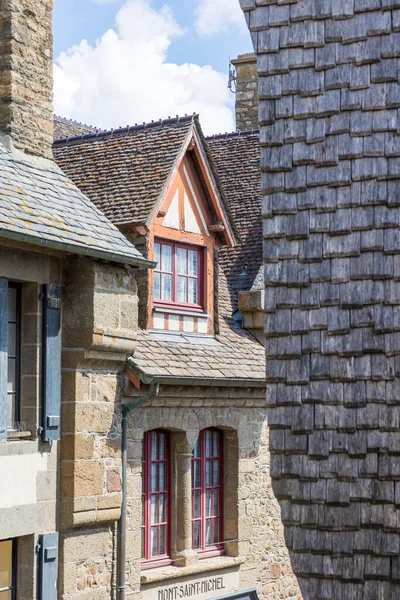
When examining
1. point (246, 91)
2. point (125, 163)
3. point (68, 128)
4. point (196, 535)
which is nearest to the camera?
point (196, 535)

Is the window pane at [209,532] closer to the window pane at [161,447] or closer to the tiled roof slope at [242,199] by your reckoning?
the window pane at [161,447]

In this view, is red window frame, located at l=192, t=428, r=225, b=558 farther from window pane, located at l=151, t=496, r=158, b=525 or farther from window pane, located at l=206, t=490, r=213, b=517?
window pane, located at l=151, t=496, r=158, b=525

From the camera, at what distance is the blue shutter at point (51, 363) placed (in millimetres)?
11172

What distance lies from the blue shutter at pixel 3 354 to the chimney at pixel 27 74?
2211mm

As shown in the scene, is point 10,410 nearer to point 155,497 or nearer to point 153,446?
point 153,446

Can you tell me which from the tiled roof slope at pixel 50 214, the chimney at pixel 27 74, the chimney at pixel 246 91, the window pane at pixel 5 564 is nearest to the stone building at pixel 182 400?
the window pane at pixel 5 564

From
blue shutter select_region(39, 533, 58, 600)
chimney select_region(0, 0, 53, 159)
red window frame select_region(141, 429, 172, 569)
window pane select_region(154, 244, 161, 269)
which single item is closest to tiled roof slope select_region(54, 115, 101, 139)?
window pane select_region(154, 244, 161, 269)

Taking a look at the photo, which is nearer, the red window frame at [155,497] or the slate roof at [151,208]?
the red window frame at [155,497]

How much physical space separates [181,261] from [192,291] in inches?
16.5

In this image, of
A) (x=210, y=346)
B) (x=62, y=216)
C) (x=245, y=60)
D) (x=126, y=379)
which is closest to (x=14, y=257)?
(x=62, y=216)

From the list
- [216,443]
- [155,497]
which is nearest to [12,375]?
[155,497]

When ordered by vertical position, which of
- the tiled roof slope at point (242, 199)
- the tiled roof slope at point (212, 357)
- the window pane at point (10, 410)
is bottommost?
the window pane at point (10, 410)

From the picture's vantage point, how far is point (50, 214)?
11.4 metres

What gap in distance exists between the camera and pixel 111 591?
39.4 ft
